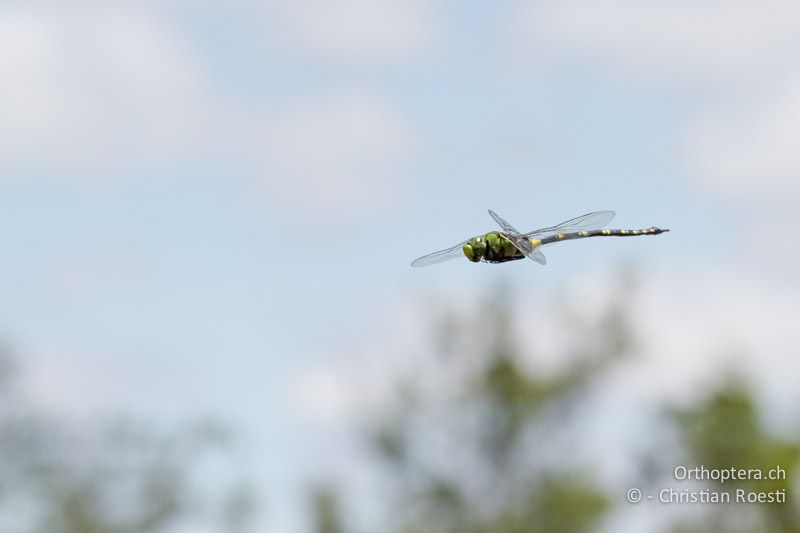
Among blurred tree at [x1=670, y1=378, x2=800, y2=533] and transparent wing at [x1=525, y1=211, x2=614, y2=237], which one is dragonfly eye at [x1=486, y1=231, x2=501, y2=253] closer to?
transparent wing at [x1=525, y1=211, x2=614, y2=237]

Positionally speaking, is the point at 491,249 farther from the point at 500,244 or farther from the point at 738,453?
the point at 738,453

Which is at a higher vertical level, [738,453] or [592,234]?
[738,453]

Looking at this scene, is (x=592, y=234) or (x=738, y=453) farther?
(x=738, y=453)

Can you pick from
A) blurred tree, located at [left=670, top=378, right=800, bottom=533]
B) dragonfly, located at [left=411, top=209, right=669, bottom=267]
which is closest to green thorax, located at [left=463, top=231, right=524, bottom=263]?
dragonfly, located at [left=411, top=209, right=669, bottom=267]

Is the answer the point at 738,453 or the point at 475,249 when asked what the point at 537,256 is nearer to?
the point at 475,249

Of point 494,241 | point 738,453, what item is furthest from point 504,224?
point 738,453

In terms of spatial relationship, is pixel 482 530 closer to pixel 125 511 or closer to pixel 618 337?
pixel 618 337
